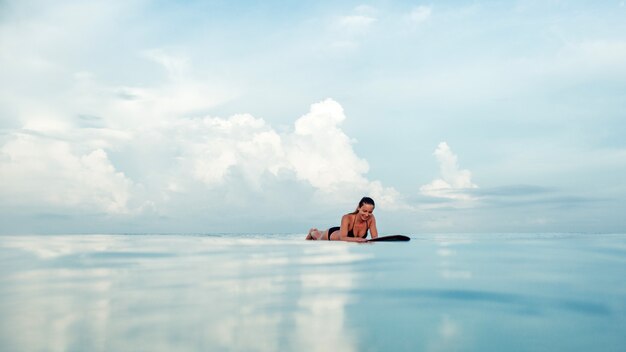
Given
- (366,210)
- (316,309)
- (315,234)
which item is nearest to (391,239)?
(366,210)

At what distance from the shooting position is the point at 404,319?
381cm

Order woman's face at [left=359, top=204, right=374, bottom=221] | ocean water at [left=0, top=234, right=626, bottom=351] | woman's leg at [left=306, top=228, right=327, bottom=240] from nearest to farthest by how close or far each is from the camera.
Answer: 1. ocean water at [left=0, top=234, right=626, bottom=351]
2. woman's face at [left=359, top=204, right=374, bottom=221]
3. woman's leg at [left=306, top=228, right=327, bottom=240]

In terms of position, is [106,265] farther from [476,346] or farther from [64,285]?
[476,346]

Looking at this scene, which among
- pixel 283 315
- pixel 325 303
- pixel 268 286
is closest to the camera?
pixel 283 315

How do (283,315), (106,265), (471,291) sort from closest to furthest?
(283,315) < (471,291) < (106,265)

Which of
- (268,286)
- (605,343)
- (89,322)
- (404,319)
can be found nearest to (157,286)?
(268,286)

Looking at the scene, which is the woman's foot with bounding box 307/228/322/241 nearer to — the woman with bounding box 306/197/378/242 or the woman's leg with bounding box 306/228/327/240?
the woman's leg with bounding box 306/228/327/240

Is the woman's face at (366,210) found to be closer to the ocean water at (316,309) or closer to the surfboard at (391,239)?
the surfboard at (391,239)

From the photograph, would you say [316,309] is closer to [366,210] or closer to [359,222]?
[366,210]

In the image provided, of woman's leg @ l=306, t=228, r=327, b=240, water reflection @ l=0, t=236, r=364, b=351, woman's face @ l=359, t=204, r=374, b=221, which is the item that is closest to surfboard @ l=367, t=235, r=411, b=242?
woman's face @ l=359, t=204, r=374, b=221

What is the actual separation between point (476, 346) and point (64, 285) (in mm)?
4793

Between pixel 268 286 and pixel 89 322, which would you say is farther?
pixel 268 286

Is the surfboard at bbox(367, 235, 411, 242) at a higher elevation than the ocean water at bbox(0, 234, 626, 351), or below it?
higher

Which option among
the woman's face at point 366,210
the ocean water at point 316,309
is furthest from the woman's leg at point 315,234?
the ocean water at point 316,309
